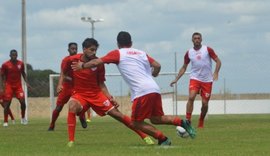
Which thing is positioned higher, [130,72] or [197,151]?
[130,72]

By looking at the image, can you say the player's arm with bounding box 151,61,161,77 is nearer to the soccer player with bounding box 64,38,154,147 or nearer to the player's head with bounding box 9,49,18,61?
the soccer player with bounding box 64,38,154,147

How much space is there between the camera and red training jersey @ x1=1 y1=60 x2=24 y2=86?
84.6 ft

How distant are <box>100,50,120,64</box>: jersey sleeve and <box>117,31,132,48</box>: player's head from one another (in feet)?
0.48

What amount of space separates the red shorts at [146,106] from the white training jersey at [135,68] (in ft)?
0.25

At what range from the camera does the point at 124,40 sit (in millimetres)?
13477

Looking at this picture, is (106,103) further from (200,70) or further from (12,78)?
(12,78)

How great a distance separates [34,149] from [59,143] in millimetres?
1721

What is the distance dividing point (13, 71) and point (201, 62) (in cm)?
Answer: 719

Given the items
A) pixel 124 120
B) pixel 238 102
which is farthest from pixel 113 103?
pixel 238 102

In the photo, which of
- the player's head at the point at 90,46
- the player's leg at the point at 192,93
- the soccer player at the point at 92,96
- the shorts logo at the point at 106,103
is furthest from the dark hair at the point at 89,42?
the player's leg at the point at 192,93

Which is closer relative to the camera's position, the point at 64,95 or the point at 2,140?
the point at 2,140

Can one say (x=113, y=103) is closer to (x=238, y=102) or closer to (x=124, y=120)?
(x=124, y=120)

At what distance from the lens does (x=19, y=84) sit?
86.7 feet

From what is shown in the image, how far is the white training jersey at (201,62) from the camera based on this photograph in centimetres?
2114
